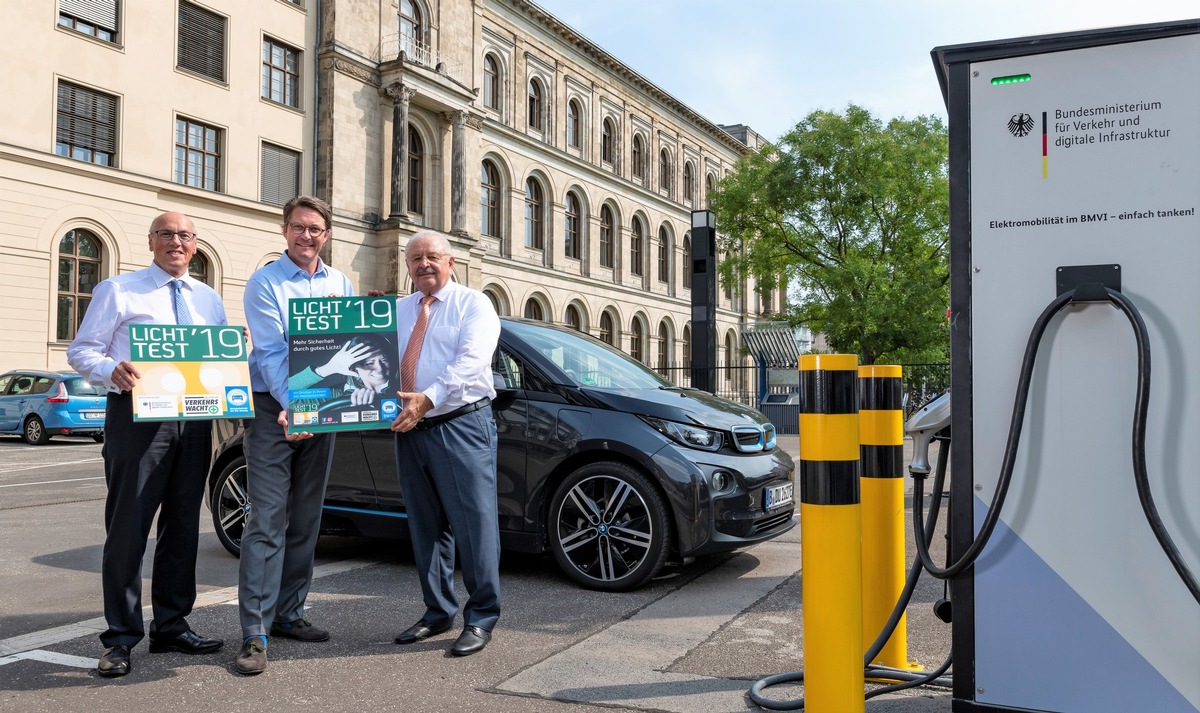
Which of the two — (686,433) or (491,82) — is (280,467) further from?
(491,82)

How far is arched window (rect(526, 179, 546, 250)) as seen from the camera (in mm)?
40125

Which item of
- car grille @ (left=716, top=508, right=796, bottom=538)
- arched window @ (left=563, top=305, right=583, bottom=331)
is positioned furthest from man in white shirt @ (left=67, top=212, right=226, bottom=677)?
arched window @ (left=563, top=305, right=583, bottom=331)

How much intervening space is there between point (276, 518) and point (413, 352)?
3.16 feet

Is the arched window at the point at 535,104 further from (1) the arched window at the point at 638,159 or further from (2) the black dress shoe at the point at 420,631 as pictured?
(2) the black dress shoe at the point at 420,631

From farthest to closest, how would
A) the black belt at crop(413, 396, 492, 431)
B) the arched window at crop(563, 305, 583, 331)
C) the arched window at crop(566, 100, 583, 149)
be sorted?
the arched window at crop(563, 305, 583, 331) → the arched window at crop(566, 100, 583, 149) → the black belt at crop(413, 396, 492, 431)

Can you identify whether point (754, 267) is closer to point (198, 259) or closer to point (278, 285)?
point (198, 259)

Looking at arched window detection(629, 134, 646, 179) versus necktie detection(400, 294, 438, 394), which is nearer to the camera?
necktie detection(400, 294, 438, 394)

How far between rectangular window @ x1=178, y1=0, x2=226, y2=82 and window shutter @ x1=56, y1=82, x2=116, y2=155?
2.79 m

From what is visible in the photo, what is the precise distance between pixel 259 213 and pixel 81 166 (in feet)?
18.1

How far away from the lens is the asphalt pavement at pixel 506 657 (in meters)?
3.52

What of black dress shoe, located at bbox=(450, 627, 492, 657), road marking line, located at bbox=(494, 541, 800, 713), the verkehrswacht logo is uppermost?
the verkehrswacht logo

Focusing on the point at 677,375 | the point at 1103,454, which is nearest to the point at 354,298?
the point at 1103,454

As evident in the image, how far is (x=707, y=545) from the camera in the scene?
5.27 metres

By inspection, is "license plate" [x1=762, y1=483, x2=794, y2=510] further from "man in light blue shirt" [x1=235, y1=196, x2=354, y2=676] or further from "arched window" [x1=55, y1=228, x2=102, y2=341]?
"arched window" [x1=55, y1=228, x2=102, y2=341]
